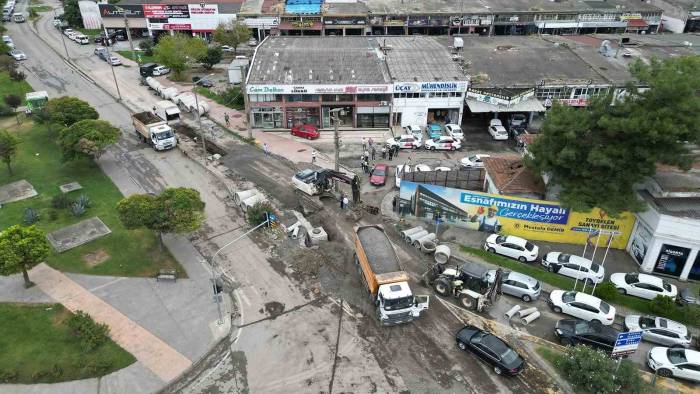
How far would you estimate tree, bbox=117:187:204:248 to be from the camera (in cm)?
3203

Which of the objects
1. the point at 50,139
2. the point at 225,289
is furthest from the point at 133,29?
the point at 225,289

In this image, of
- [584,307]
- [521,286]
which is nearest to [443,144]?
[521,286]

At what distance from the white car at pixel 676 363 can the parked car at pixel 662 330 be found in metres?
1.31

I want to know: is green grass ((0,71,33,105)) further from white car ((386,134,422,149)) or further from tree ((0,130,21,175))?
white car ((386,134,422,149))

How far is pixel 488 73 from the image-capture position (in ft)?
187

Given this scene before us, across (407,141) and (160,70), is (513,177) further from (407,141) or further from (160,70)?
(160,70)

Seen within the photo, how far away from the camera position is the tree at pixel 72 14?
295ft

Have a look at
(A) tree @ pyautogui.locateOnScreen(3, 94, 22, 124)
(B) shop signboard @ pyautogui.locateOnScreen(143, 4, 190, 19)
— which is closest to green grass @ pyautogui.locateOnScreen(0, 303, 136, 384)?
(A) tree @ pyautogui.locateOnScreen(3, 94, 22, 124)

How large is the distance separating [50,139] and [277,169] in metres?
25.0

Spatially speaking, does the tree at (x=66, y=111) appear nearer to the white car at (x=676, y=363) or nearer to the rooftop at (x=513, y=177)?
the rooftop at (x=513, y=177)

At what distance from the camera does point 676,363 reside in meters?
25.0

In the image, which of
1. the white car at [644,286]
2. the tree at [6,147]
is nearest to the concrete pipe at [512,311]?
the white car at [644,286]

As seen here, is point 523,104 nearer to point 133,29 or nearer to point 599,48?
point 599,48

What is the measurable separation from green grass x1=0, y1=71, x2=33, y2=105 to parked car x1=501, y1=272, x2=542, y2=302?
206 ft
